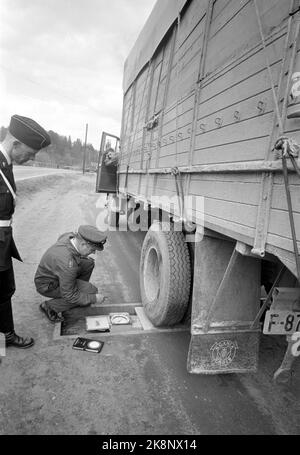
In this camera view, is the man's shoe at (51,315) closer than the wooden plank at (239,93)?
No

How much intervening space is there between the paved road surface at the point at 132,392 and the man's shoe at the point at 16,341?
0.21 ft

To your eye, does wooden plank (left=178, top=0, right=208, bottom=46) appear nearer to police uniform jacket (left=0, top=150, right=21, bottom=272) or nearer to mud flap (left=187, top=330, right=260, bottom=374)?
police uniform jacket (left=0, top=150, right=21, bottom=272)

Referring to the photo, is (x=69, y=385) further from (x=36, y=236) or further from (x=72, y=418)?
(x=36, y=236)

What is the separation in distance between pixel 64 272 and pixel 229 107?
2041 mm

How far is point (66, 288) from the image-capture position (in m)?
2.96

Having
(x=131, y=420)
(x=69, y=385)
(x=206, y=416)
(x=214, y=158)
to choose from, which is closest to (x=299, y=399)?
(x=206, y=416)

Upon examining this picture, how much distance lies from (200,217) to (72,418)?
5.04 feet

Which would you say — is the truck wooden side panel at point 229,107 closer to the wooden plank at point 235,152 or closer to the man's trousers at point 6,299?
the wooden plank at point 235,152

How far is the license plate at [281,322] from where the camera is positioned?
1.71 metres

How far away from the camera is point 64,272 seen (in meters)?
2.93

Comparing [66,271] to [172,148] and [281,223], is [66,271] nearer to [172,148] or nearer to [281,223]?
[172,148]

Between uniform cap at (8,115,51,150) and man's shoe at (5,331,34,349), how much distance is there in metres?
1.58

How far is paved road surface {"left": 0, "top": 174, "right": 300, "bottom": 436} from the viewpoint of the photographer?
1.91 meters

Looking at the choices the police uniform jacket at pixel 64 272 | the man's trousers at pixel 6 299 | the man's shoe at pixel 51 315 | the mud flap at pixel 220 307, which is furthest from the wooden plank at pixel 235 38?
the man's shoe at pixel 51 315
